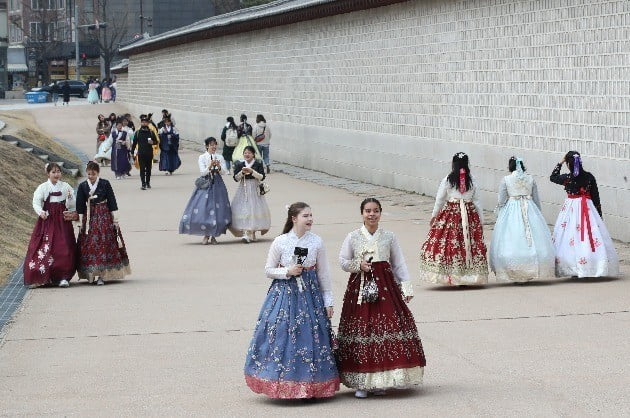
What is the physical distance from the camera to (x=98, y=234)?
17.6 m

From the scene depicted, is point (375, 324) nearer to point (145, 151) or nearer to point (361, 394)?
point (361, 394)

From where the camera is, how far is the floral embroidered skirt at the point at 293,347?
9.88 metres

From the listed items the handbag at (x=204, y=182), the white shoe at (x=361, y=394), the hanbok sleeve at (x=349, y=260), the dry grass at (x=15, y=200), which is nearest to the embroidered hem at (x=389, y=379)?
the white shoe at (x=361, y=394)

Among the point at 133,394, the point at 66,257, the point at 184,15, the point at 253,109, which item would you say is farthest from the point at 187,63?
the point at 184,15

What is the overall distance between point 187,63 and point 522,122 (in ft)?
109

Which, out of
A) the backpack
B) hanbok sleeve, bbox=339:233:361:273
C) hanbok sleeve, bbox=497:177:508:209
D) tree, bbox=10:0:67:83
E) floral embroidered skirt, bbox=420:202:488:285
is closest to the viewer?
hanbok sleeve, bbox=339:233:361:273

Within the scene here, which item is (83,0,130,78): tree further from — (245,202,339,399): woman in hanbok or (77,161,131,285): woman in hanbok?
(245,202,339,399): woman in hanbok

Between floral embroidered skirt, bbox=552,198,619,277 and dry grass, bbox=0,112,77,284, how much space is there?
7033 mm

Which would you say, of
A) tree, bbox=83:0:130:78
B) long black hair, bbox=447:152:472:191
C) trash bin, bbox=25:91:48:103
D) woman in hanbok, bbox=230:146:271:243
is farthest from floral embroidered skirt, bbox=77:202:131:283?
tree, bbox=83:0:130:78

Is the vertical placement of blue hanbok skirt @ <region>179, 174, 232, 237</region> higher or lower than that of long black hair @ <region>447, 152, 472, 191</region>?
lower

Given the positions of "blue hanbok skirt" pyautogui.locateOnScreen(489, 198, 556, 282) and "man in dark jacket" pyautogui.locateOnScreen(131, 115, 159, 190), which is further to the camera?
"man in dark jacket" pyautogui.locateOnScreen(131, 115, 159, 190)

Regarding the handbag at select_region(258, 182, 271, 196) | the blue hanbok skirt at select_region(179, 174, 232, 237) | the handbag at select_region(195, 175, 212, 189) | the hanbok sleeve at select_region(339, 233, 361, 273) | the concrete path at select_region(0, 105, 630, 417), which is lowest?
the concrete path at select_region(0, 105, 630, 417)

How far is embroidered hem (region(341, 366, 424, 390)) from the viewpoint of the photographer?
9.98 meters

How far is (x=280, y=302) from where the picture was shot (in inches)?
397
